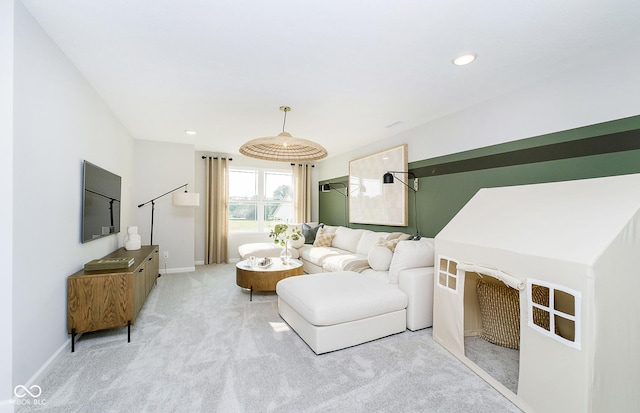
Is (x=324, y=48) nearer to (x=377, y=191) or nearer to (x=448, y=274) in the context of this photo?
(x=448, y=274)

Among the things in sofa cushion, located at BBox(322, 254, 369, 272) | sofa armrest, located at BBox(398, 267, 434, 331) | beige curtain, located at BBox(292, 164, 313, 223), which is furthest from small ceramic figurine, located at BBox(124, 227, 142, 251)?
sofa armrest, located at BBox(398, 267, 434, 331)

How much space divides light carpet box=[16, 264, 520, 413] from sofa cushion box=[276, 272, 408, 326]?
0.98ft

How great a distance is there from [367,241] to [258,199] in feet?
10.3

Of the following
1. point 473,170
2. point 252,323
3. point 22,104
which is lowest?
point 252,323

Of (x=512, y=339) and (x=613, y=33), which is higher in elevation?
(x=613, y=33)

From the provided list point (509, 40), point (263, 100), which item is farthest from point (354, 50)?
point (263, 100)

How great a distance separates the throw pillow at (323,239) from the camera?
533 cm

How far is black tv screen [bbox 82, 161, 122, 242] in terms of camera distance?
2.59 m

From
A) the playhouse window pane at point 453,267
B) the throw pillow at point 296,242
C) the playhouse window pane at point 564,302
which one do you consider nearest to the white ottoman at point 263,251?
the throw pillow at point 296,242

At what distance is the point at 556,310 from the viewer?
1.58m

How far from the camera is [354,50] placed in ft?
6.89

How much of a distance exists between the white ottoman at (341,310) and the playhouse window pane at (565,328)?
1.27m

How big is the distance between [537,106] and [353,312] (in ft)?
8.62

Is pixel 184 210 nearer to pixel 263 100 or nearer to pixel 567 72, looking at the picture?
pixel 263 100
